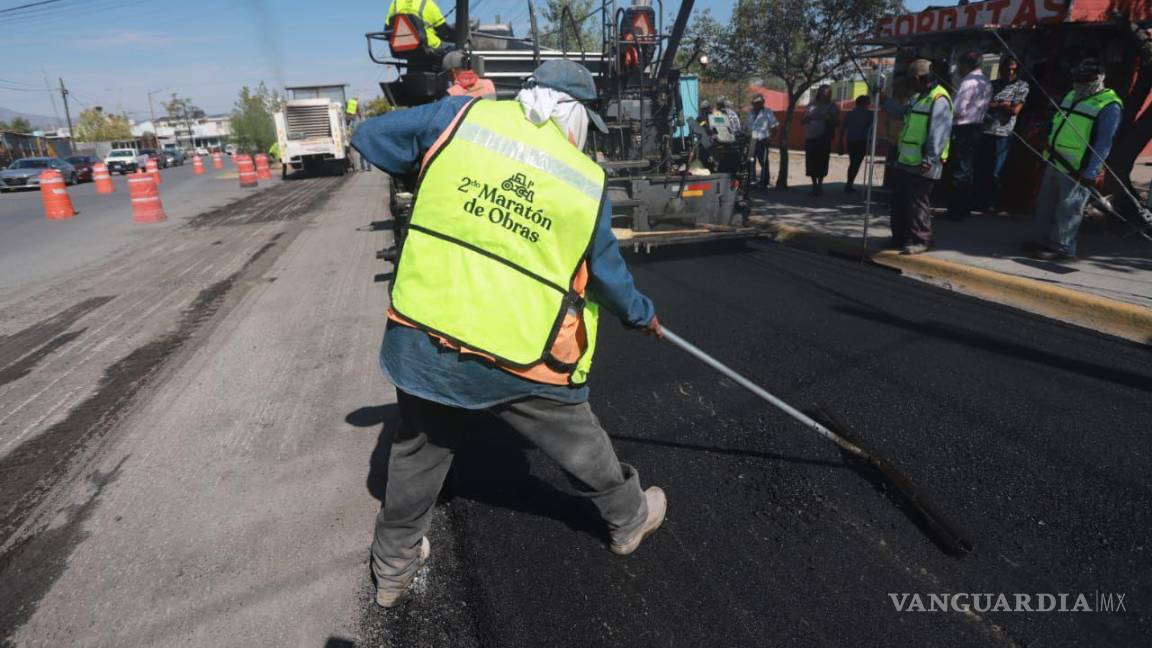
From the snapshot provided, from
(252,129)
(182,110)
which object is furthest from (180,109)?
(252,129)

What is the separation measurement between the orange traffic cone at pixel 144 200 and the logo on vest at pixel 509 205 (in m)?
12.5

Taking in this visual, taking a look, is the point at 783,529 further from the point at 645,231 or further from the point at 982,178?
the point at 982,178

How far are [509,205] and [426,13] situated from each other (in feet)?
21.1

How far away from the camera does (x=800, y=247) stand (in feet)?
24.5

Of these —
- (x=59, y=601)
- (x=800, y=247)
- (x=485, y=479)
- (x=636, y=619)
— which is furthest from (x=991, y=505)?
→ (x=800, y=247)

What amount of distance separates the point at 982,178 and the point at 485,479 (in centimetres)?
818

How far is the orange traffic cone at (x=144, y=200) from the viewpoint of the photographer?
11.5 meters

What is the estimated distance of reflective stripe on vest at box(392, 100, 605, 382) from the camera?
1.79 metres

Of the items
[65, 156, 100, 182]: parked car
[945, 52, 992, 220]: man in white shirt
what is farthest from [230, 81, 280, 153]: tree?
[945, 52, 992, 220]: man in white shirt

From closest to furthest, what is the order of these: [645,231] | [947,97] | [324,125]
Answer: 1. [947,97]
2. [645,231]
3. [324,125]

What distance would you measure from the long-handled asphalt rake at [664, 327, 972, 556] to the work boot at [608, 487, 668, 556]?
577mm

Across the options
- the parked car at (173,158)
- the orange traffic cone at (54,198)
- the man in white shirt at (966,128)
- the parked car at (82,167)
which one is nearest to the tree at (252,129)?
the parked car at (173,158)

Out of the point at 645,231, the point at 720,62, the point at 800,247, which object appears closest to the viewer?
the point at 645,231

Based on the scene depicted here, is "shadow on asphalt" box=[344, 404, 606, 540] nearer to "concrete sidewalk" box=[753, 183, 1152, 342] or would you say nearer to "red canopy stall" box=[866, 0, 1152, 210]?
"concrete sidewalk" box=[753, 183, 1152, 342]
